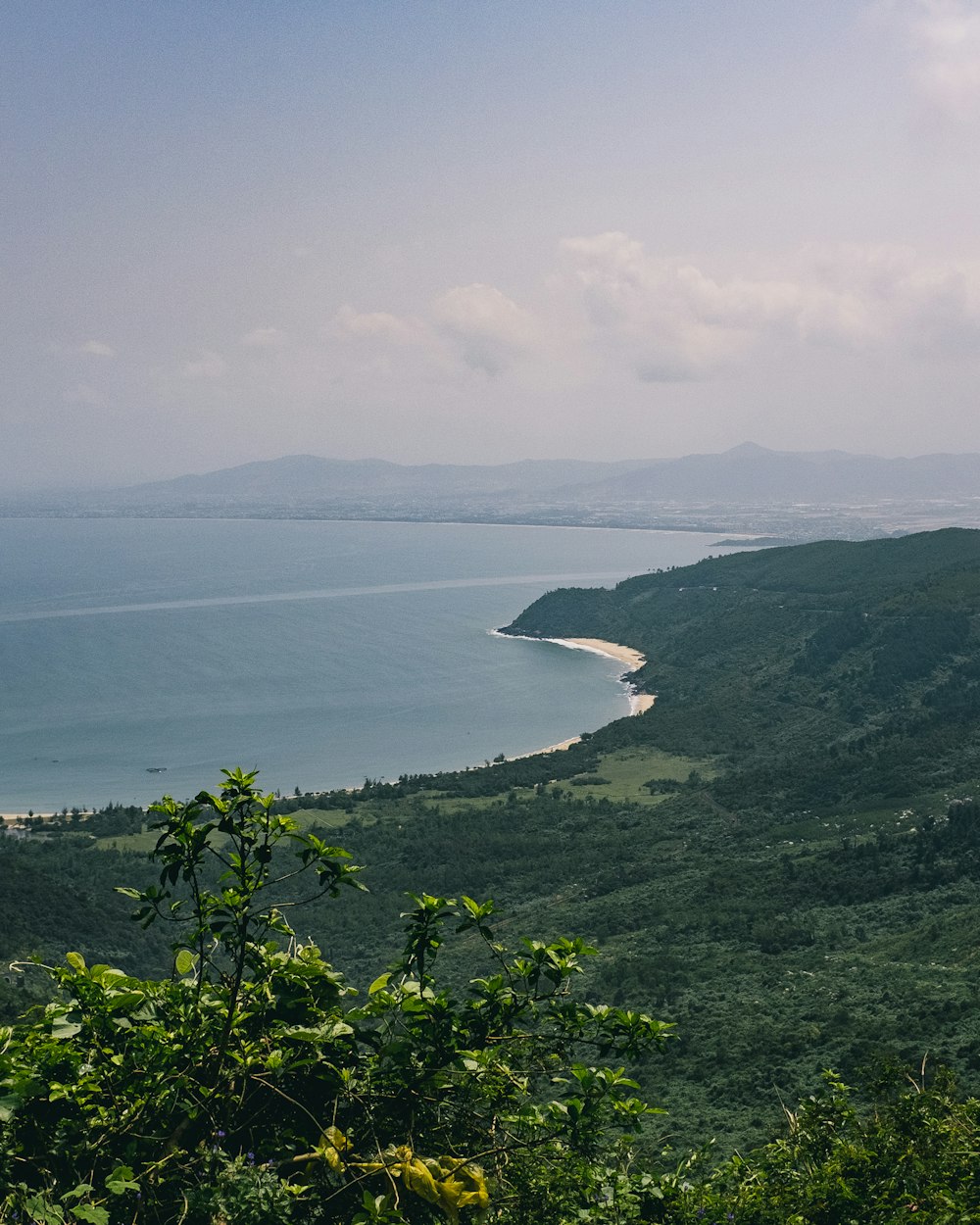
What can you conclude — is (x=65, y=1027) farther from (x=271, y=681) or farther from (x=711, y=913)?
(x=271, y=681)

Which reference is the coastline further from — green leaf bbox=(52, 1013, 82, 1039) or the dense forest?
green leaf bbox=(52, 1013, 82, 1039)

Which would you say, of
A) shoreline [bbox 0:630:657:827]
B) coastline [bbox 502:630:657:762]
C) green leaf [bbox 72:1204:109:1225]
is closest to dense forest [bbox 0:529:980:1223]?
green leaf [bbox 72:1204:109:1225]

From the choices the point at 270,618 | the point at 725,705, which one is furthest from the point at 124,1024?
the point at 270,618

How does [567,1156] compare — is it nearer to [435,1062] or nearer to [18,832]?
[435,1062]

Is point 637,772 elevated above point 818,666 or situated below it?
below

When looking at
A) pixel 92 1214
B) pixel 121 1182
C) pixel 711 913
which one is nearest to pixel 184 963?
pixel 121 1182

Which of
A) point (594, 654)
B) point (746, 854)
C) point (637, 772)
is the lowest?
point (637, 772)
